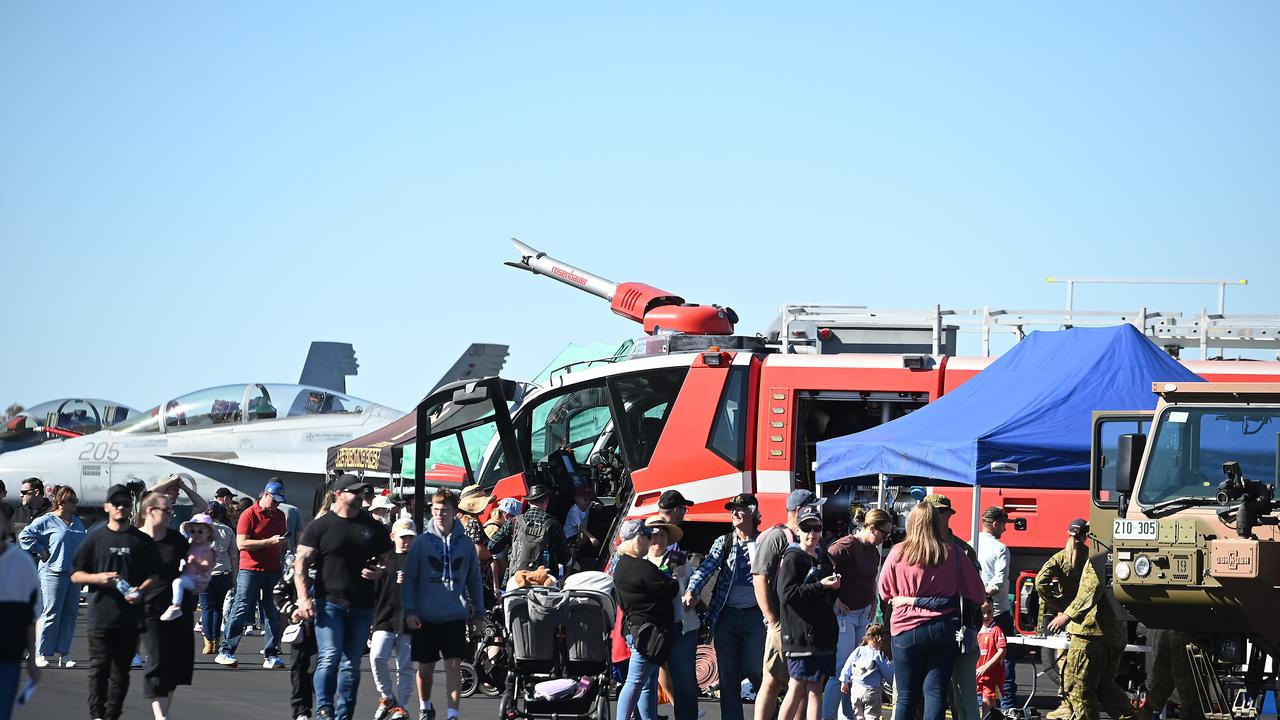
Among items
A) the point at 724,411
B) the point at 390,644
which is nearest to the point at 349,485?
the point at 390,644

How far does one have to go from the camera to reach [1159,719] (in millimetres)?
10680

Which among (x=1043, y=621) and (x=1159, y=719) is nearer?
(x=1159, y=719)

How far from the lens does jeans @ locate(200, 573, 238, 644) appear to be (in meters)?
15.1

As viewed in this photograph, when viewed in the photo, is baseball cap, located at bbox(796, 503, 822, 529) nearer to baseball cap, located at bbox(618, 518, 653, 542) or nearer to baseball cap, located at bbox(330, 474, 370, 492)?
baseball cap, located at bbox(618, 518, 653, 542)

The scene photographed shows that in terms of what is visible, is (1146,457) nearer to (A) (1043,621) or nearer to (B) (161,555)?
(A) (1043,621)

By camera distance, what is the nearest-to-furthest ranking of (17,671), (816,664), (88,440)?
(17,671) < (816,664) < (88,440)

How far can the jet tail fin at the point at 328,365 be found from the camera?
40.8m

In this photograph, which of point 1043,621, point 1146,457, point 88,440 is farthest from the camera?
point 88,440

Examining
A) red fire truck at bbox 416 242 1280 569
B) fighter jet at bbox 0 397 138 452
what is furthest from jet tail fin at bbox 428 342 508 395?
red fire truck at bbox 416 242 1280 569

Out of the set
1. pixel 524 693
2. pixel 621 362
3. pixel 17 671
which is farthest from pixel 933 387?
pixel 17 671

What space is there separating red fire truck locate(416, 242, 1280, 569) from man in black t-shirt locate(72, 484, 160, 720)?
7019 mm

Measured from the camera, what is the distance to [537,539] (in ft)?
45.5

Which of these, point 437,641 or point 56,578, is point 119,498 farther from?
point 56,578

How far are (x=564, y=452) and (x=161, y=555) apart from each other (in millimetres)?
8083
